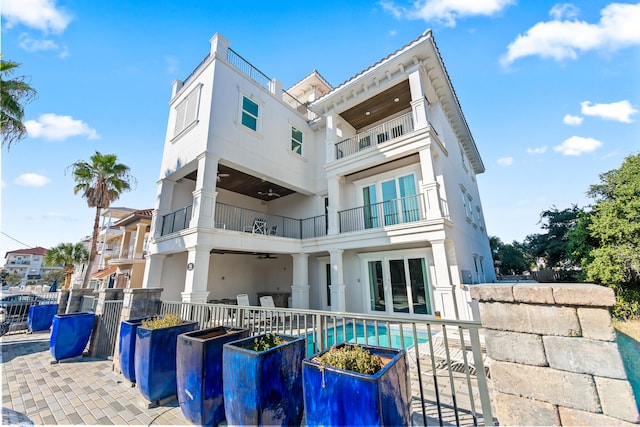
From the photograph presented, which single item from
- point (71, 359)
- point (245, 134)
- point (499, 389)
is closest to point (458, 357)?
point (499, 389)

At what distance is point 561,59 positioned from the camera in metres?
6.93

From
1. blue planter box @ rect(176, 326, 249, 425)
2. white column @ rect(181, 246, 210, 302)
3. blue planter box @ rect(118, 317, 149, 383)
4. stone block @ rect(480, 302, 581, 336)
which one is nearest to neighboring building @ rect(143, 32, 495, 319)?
white column @ rect(181, 246, 210, 302)

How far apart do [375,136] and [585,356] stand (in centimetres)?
1039

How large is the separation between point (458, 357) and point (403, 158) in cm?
722

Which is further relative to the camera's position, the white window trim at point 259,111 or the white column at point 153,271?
the white window trim at point 259,111

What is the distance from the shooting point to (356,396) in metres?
1.68

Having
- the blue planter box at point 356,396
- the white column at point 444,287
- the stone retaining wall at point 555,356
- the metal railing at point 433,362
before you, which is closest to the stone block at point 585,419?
the stone retaining wall at point 555,356

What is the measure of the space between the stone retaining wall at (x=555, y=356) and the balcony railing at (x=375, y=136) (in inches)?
356

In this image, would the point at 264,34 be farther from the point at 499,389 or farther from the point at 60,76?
the point at 499,389

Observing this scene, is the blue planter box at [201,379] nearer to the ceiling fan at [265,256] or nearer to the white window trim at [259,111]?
the white window trim at [259,111]

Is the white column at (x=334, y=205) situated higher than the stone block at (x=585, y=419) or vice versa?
the white column at (x=334, y=205)

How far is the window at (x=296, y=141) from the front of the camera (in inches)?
479

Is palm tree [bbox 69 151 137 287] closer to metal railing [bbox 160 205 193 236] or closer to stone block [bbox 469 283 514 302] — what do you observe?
metal railing [bbox 160 205 193 236]

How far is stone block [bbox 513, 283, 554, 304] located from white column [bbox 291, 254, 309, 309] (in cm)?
914
